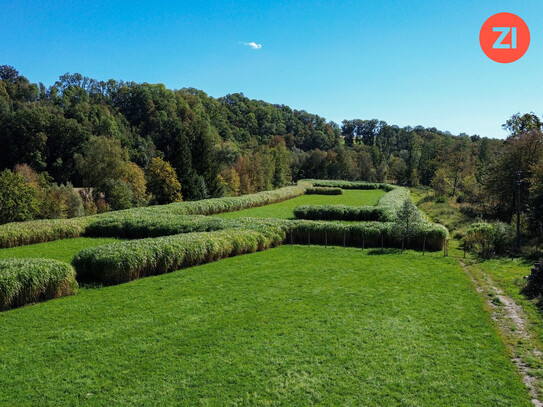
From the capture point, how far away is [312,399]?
293 inches

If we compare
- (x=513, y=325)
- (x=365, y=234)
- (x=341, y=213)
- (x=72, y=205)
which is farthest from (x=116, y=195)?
(x=513, y=325)

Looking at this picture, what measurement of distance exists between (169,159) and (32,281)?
38.2m

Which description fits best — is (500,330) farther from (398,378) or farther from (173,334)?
(173,334)

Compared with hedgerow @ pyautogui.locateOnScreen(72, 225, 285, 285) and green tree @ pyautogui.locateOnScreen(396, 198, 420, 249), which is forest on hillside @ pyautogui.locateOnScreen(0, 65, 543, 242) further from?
hedgerow @ pyautogui.locateOnScreen(72, 225, 285, 285)

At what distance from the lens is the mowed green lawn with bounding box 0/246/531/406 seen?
765 cm

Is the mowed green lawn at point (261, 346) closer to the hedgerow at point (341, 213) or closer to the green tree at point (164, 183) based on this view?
the hedgerow at point (341, 213)

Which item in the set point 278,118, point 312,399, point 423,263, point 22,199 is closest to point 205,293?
point 312,399

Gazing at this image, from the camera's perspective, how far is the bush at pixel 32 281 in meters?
12.5

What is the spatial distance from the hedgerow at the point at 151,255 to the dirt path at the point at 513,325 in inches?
492

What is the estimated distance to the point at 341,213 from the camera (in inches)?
1388

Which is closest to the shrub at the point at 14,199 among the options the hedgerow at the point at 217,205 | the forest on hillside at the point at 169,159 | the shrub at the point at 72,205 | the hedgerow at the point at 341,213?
the forest on hillside at the point at 169,159

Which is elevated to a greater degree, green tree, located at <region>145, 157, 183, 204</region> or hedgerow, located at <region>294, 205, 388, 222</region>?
green tree, located at <region>145, 157, 183, 204</region>

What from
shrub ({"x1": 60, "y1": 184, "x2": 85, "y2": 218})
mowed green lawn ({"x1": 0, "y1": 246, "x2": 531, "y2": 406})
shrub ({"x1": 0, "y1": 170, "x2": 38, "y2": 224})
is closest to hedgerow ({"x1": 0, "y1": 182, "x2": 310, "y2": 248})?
shrub ({"x1": 0, "y1": 170, "x2": 38, "y2": 224})

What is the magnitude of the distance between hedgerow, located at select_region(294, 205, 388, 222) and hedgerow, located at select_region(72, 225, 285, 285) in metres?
15.2
